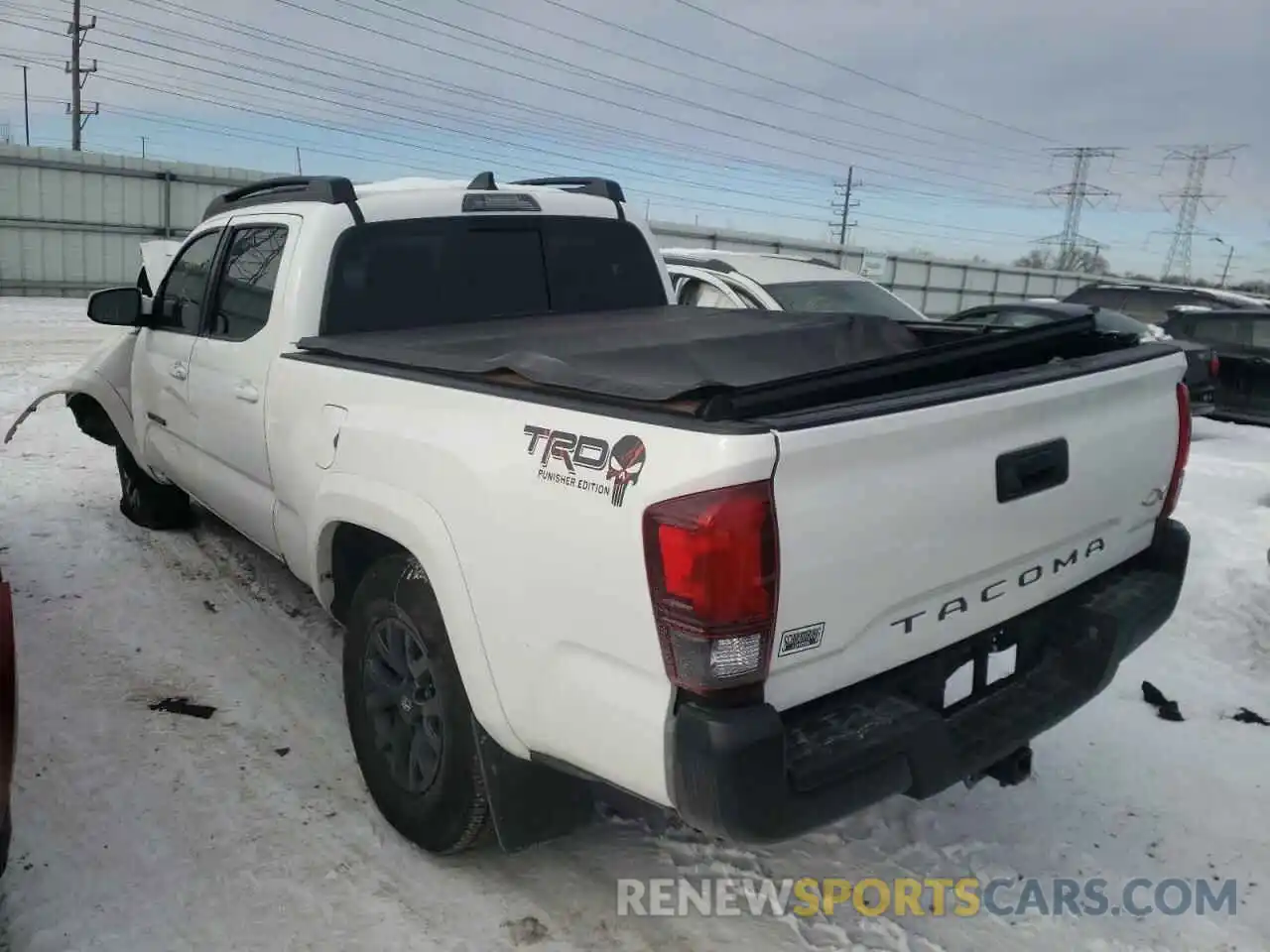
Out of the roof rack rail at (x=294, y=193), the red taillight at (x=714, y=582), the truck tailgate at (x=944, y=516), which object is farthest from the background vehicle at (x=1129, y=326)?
the red taillight at (x=714, y=582)

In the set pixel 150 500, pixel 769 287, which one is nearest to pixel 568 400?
pixel 150 500

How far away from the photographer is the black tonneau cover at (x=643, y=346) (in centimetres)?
291

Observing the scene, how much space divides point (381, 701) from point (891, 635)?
164 centimetres

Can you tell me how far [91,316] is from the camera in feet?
15.9

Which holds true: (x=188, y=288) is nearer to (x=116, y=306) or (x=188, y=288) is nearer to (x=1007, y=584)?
(x=116, y=306)

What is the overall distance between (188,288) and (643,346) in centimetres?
278

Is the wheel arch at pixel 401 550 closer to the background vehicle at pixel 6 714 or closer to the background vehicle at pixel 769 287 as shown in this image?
the background vehicle at pixel 6 714

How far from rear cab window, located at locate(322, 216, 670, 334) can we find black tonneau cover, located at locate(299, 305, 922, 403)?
0.37ft

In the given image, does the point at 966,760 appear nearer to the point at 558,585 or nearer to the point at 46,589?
the point at 558,585

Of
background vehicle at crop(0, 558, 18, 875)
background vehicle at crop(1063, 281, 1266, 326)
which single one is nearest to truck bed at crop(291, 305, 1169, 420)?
background vehicle at crop(0, 558, 18, 875)

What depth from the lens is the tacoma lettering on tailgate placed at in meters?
2.42

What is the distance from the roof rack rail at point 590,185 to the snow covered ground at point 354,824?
8.34 ft

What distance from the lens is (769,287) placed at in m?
8.60

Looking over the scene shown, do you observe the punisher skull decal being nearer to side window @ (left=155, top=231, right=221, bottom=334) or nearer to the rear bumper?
the rear bumper
